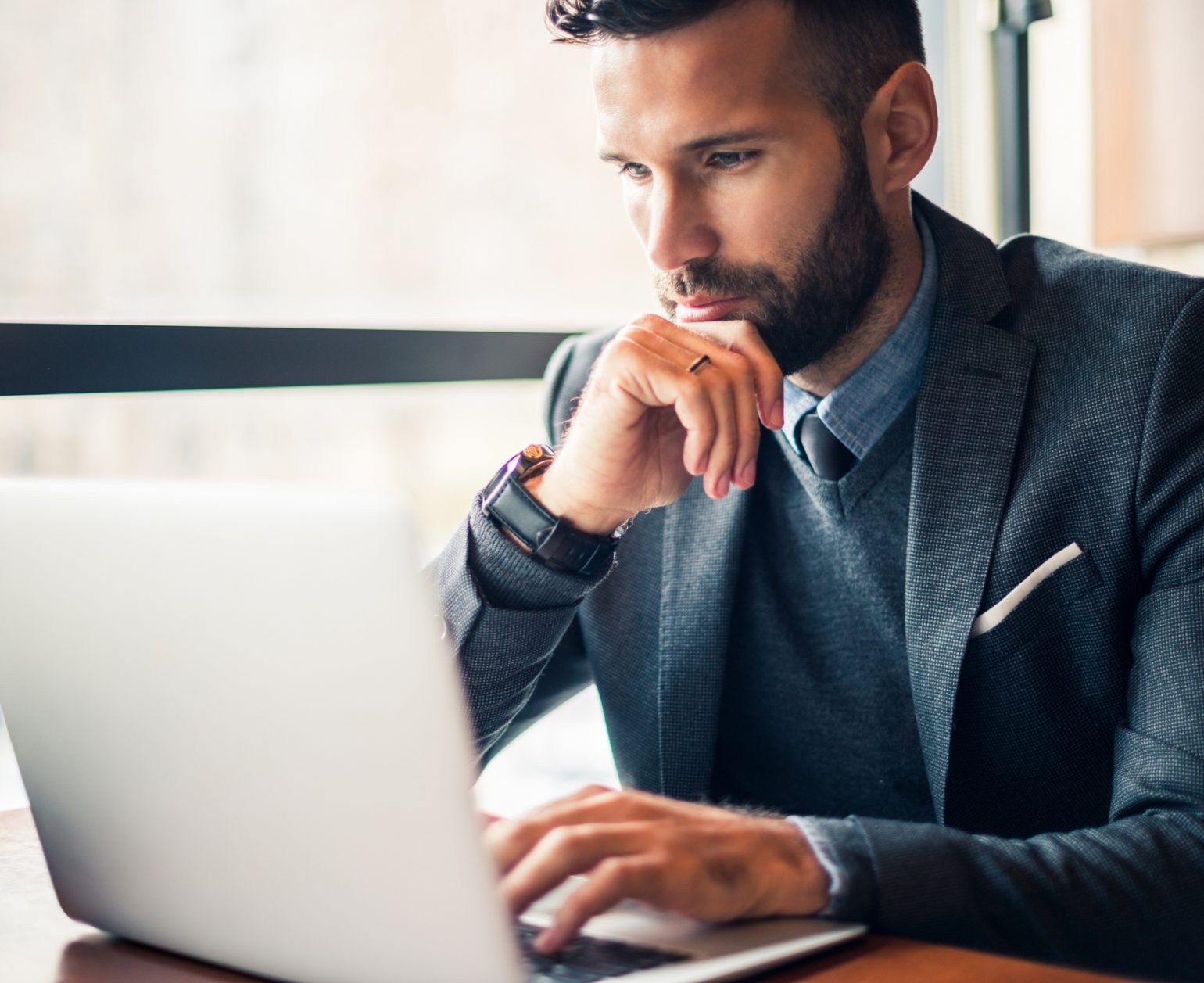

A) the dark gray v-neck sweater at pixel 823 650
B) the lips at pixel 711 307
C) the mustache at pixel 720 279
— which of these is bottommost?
the dark gray v-neck sweater at pixel 823 650

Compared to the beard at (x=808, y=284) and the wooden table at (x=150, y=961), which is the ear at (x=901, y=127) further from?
the wooden table at (x=150, y=961)

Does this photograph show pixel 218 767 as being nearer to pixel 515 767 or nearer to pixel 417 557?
pixel 417 557

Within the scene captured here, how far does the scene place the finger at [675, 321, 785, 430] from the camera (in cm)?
114

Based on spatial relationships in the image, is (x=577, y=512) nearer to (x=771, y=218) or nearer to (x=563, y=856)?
(x=771, y=218)

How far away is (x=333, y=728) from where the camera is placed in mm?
577

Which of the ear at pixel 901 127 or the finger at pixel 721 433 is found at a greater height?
the ear at pixel 901 127

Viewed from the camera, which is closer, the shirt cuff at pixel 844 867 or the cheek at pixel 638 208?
the shirt cuff at pixel 844 867

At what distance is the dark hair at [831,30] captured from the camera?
124 cm

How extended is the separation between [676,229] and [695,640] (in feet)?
1.54

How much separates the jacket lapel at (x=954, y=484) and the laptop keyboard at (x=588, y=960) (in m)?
0.61

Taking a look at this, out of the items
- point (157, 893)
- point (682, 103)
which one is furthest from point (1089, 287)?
point (157, 893)

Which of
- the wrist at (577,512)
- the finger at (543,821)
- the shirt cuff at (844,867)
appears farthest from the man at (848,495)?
the finger at (543,821)

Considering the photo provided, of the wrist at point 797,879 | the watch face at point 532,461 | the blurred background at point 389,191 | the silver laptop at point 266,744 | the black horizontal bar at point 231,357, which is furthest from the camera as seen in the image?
the blurred background at point 389,191

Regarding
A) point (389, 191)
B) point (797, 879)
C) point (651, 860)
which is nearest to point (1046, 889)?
point (797, 879)
